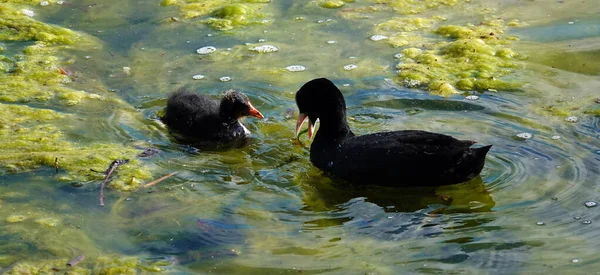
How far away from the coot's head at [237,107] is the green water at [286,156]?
26 centimetres

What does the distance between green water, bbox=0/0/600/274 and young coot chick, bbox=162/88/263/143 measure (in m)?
0.20

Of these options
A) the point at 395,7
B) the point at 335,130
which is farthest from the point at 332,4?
the point at 335,130

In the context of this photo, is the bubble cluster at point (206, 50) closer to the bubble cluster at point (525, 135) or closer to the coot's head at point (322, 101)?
the coot's head at point (322, 101)

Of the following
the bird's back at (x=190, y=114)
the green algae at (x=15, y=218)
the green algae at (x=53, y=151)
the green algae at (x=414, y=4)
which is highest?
the green algae at (x=414, y=4)

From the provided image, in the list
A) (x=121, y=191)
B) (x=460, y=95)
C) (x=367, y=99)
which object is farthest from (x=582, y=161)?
(x=121, y=191)

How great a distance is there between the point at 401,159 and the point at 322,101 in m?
1.01

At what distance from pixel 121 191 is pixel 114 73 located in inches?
104

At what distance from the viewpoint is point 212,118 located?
7.20m

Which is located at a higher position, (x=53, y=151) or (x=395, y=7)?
(x=395, y=7)

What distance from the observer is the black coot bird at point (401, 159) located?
19.1 ft

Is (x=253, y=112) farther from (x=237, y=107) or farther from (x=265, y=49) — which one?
(x=265, y=49)

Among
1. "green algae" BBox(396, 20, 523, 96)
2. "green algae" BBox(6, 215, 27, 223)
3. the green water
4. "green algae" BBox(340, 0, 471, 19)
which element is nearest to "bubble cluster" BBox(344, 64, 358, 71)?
the green water

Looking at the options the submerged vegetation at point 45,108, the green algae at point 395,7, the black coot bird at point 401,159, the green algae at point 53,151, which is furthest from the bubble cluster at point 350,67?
the green algae at point 53,151

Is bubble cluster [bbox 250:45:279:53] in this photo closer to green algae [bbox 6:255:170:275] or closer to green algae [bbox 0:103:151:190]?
green algae [bbox 0:103:151:190]
